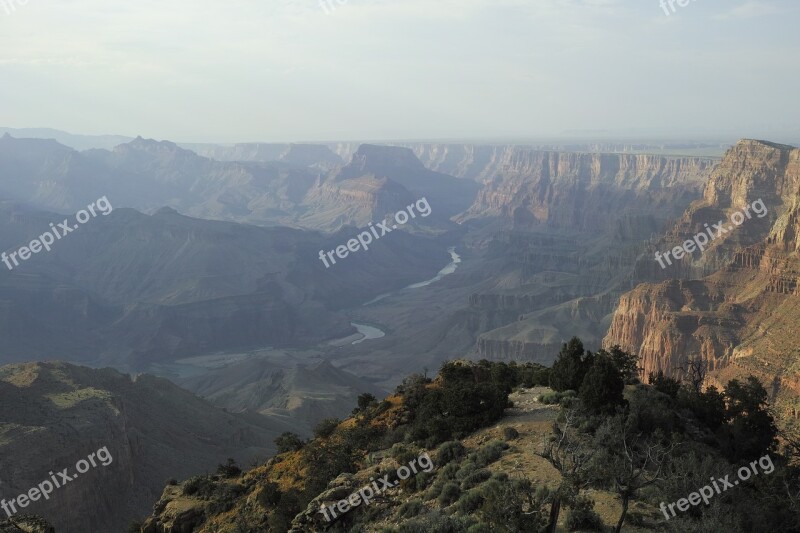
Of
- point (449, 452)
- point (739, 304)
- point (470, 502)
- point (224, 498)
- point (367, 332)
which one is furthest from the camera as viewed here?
point (367, 332)

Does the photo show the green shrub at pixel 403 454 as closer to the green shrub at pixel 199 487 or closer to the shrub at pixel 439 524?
the shrub at pixel 439 524


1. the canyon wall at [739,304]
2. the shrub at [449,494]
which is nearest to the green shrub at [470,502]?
the shrub at [449,494]

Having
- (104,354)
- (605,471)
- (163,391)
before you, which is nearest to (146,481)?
(163,391)

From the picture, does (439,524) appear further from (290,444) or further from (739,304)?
(739,304)

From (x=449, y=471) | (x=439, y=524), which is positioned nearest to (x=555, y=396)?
(x=449, y=471)

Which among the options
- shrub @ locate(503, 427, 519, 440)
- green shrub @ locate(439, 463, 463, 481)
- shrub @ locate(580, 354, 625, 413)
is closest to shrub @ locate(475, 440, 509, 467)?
green shrub @ locate(439, 463, 463, 481)
